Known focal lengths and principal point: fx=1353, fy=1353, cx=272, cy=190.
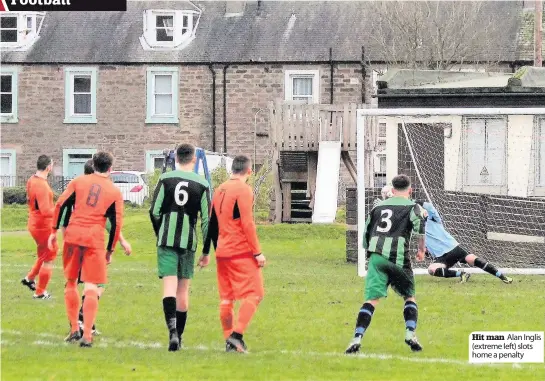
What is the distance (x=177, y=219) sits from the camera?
44.7 feet

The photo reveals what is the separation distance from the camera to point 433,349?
1348 centimetres

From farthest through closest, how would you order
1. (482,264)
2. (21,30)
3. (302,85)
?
(21,30)
(302,85)
(482,264)

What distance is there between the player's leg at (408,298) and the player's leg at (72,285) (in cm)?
326

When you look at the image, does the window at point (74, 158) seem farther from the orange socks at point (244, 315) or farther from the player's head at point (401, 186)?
the orange socks at point (244, 315)

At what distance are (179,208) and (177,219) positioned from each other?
0.12 metres

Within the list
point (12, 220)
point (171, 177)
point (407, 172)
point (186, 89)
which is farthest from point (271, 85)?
point (171, 177)

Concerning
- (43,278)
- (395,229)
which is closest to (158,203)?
(395,229)

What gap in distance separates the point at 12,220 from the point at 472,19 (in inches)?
793

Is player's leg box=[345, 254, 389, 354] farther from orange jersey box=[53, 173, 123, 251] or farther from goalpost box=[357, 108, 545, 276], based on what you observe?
goalpost box=[357, 108, 545, 276]

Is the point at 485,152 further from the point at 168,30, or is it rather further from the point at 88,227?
the point at 168,30

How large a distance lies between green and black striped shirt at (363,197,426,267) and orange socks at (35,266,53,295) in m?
5.80

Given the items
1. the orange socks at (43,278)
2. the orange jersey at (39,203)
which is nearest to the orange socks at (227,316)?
the orange socks at (43,278)

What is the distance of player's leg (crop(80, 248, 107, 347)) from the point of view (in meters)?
13.7

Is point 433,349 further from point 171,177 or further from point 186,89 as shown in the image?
point 186,89
